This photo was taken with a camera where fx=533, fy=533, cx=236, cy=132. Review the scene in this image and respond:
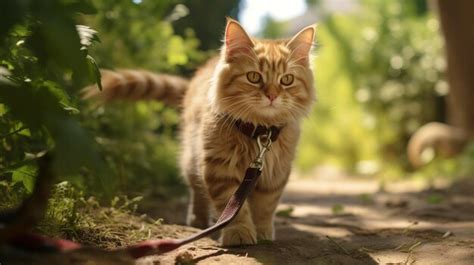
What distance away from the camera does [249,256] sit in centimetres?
215

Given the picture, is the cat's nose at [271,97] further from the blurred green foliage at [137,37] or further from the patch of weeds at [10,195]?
the blurred green foliage at [137,37]

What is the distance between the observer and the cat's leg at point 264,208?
270cm

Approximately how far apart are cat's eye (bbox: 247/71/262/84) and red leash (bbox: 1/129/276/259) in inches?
9.7

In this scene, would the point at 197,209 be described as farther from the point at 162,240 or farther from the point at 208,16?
the point at 208,16

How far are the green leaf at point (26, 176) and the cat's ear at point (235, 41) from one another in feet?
3.68

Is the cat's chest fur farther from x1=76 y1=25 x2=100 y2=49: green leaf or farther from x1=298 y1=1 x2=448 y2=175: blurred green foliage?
x1=298 y1=1 x2=448 y2=175: blurred green foliage

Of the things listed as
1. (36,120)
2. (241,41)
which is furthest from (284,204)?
(36,120)

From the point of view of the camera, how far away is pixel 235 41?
8.69 feet

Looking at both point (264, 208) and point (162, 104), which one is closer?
point (264, 208)

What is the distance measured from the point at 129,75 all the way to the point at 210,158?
1.19 meters

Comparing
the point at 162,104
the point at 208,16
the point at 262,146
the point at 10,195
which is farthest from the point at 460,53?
the point at 10,195

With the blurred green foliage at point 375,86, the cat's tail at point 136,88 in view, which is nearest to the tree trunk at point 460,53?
the blurred green foliage at point 375,86

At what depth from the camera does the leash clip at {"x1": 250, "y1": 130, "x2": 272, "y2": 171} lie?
7.85 ft

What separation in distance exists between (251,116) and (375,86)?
27.0 feet
